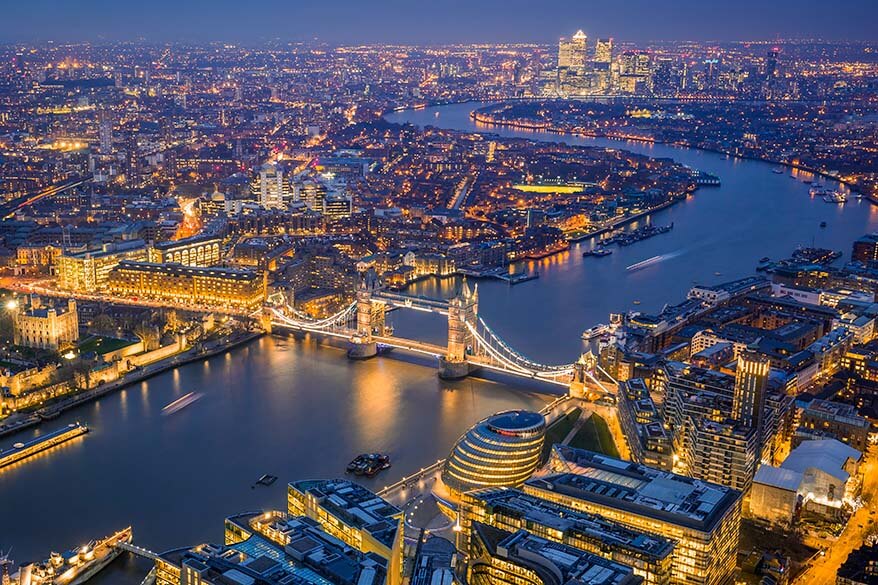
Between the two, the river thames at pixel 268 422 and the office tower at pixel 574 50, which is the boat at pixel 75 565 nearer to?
the river thames at pixel 268 422

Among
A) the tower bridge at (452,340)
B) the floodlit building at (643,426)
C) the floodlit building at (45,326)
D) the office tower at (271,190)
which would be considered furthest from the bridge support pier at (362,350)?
the office tower at (271,190)

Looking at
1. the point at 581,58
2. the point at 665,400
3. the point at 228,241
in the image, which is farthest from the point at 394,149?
the point at 581,58

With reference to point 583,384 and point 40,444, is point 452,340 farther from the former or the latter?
point 40,444

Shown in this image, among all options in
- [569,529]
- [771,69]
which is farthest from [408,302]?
[771,69]

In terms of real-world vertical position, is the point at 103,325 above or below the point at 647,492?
below

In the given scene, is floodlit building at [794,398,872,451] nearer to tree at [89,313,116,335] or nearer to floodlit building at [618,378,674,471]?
A: floodlit building at [618,378,674,471]

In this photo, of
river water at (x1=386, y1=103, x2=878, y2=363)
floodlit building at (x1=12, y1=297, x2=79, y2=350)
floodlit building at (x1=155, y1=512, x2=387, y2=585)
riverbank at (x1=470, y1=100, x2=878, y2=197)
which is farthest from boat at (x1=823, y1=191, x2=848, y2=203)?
floodlit building at (x1=155, y1=512, x2=387, y2=585)
